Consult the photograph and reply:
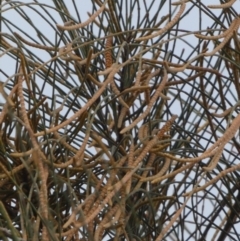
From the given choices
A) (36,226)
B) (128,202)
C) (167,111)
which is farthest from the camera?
→ (167,111)

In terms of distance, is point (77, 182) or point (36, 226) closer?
point (36, 226)

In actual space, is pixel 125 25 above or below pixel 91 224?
above

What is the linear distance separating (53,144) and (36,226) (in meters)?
0.14

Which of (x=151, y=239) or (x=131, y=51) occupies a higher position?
(x=131, y=51)

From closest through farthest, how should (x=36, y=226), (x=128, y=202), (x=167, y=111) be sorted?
A: 1. (x=36, y=226)
2. (x=128, y=202)
3. (x=167, y=111)

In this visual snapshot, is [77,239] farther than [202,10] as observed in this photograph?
No

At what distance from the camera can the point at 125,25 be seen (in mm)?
942

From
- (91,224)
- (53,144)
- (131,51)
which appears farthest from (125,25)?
(91,224)

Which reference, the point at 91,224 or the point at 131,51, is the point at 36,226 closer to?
the point at 91,224

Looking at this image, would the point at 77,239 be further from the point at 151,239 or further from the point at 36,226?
the point at 151,239

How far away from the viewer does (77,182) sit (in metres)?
0.84

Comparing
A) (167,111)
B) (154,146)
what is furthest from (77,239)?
(167,111)

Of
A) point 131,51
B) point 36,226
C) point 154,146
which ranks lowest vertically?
point 36,226

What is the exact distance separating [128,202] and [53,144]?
90 millimetres
